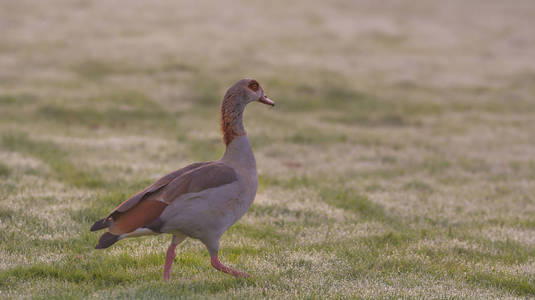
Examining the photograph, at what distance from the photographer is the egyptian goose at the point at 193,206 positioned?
257 inches

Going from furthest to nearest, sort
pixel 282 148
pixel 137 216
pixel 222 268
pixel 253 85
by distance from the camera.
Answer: pixel 282 148 → pixel 253 85 → pixel 222 268 → pixel 137 216

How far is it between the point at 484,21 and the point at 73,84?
115 ft

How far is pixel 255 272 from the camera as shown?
7441mm

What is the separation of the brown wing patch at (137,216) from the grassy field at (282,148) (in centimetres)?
73

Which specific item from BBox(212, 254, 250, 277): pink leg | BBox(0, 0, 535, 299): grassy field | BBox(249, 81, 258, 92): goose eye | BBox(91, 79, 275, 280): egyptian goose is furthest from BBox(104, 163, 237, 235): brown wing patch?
BBox(249, 81, 258, 92): goose eye

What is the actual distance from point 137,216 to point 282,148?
9.87 meters

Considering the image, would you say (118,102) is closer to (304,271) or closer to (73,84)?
(73,84)

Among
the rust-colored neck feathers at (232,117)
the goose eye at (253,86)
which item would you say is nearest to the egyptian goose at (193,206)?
the rust-colored neck feathers at (232,117)

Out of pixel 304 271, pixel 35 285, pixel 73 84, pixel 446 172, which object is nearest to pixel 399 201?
pixel 446 172

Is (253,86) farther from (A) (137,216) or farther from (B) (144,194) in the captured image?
(A) (137,216)

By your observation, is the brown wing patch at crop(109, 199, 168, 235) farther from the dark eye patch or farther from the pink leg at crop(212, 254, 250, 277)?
the dark eye patch

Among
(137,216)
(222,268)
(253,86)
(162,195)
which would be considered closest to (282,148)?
(253,86)

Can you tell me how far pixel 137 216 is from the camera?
21.4 feet

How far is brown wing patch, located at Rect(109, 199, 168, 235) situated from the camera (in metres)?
6.43
